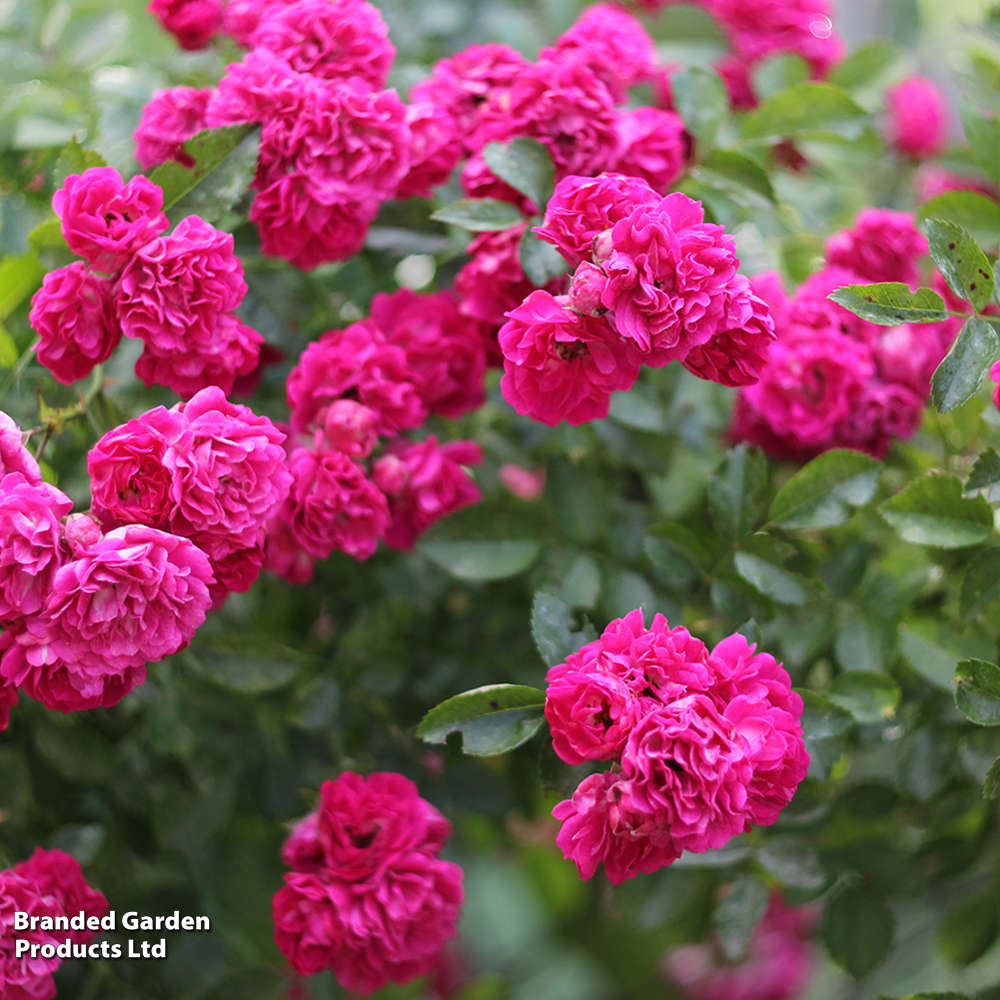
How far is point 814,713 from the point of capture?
58 centimetres

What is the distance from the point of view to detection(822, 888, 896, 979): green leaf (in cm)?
72

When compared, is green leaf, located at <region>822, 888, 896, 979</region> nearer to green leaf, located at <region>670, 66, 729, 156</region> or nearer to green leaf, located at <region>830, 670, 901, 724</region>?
green leaf, located at <region>830, 670, 901, 724</region>

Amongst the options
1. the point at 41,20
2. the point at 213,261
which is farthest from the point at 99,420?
the point at 41,20

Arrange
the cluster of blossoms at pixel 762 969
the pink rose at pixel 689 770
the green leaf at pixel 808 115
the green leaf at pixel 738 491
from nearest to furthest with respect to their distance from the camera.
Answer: the pink rose at pixel 689 770 < the green leaf at pixel 738 491 < the green leaf at pixel 808 115 < the cluster of blossoms at pixel 762 969

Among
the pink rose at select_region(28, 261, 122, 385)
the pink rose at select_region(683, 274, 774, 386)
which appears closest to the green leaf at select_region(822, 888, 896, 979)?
the pink rose at select_region(683, 274, 774, 386)

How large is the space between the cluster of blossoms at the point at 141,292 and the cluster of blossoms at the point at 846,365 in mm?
390

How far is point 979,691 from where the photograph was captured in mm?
543

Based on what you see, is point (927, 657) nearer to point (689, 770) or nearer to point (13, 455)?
point (689, 770)

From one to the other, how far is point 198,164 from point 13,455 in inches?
8.6

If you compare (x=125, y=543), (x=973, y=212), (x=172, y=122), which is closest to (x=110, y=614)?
(x=125, y=543)

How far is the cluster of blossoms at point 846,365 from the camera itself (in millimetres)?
706

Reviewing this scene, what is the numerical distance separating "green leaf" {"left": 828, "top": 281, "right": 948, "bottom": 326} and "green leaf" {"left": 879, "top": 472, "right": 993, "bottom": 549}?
13 centimetres

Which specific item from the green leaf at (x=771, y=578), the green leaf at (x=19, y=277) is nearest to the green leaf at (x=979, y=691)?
the green leaf at (x=771, y=578)

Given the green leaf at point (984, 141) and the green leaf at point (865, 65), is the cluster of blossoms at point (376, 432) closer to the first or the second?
the green leaf at point (984, 141)
